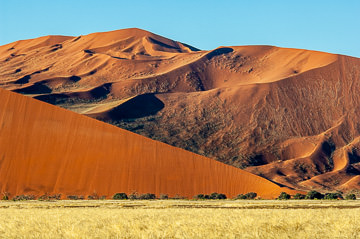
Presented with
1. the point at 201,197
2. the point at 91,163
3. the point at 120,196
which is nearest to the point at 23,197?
the point at 91,163

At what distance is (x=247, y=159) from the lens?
70875 millimetres

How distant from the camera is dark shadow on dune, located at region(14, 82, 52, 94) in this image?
327 feet

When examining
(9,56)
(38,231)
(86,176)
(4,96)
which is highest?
(9,56)

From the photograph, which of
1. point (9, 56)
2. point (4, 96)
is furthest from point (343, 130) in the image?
point (9, 56)

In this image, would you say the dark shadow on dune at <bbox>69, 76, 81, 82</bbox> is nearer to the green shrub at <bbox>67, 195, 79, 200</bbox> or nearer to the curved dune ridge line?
the curved dune ridge line

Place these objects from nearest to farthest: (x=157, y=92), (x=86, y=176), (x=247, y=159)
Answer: (x=86, y=176), (x=247, y=159), (x=157, y=92)

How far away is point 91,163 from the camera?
47.5m

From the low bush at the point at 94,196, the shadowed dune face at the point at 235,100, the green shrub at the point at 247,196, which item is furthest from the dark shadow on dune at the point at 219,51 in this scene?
the low bush at the point at 94,196

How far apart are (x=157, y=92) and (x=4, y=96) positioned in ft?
149

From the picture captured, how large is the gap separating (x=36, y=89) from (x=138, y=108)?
26539mm

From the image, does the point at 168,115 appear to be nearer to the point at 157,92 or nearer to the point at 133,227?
the point at 157,92

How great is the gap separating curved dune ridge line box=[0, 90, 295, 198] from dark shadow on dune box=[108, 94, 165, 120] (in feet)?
95.8

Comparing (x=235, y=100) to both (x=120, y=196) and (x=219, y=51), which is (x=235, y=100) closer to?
(x=219, y=51)

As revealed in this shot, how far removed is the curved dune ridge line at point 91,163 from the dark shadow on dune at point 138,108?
2921 cm
